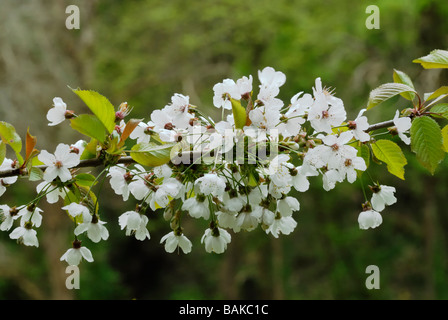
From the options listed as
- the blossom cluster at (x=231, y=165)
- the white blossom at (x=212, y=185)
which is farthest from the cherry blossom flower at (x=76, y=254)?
the white blossom at (x=212, y=185)

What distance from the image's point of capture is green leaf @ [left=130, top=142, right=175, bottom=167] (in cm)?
66

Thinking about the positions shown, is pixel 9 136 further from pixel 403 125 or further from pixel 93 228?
pixel 403 125

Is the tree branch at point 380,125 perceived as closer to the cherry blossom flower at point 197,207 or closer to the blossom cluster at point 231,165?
the blossom cluster at point 231,165

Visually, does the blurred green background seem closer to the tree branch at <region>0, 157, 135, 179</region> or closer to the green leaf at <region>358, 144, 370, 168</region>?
the green leaf at <region>358, 144, 370, 168</region>

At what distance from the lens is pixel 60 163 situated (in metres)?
0.68

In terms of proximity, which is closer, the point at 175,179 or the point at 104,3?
the point at 175,179

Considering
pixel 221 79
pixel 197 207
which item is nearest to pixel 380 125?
pixel 197 207

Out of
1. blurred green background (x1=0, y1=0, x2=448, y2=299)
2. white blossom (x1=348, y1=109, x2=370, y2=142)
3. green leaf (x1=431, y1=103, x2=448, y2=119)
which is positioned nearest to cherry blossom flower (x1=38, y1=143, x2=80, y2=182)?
white blossom (x1=348, y1=109, x2=370, y2=142)

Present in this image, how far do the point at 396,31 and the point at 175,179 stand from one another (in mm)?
5544

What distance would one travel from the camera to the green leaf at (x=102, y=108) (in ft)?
2.21

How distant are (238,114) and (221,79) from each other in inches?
230

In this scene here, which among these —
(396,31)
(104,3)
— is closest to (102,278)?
(104,3)
